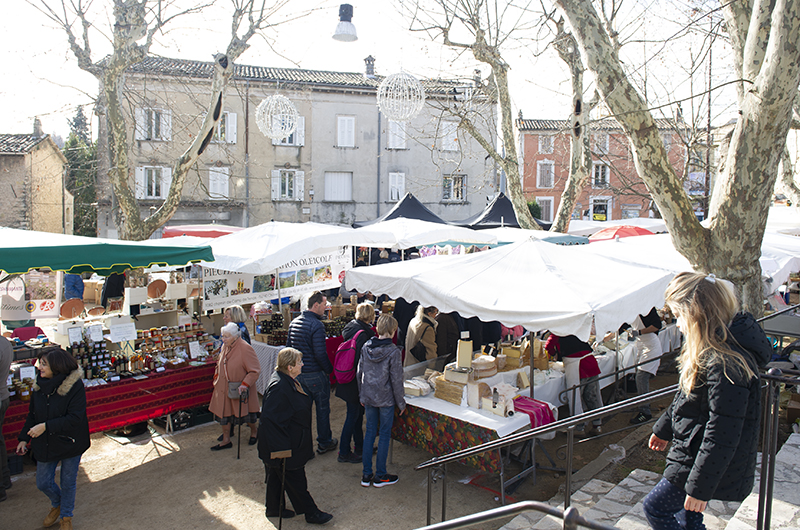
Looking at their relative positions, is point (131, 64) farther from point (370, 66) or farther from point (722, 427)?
point (370, 66)

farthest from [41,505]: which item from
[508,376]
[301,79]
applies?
[301,79]

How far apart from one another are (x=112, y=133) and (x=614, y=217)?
2960 centimetres

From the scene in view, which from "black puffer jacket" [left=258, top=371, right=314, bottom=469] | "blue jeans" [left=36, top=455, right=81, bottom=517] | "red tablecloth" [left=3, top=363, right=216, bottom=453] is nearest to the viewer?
"black puffer jacket" [left=258, top=371, right=314, bottom=469]

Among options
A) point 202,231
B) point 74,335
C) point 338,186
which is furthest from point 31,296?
point 338,186

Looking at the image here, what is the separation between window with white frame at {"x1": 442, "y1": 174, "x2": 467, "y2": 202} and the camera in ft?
90.2

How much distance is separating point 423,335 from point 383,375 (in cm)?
157

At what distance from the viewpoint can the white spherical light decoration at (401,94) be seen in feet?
30.8

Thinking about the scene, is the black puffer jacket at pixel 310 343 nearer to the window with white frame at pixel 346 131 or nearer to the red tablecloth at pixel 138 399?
the red tablecloth at pixel 138 399

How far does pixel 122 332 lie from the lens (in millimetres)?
5984

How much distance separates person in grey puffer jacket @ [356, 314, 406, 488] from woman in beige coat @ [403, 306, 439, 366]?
1405 mm

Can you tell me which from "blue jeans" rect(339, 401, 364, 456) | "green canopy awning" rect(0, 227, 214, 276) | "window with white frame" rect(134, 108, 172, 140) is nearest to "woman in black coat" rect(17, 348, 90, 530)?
"green canopy awning" rect(0, 227, 214, 276)

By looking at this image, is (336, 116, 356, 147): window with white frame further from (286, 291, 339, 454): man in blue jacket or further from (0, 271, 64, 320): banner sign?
(286, 291, 339, 454): man in blue jacket

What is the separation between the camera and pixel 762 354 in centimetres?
231

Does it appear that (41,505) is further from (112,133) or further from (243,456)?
(112,133)
